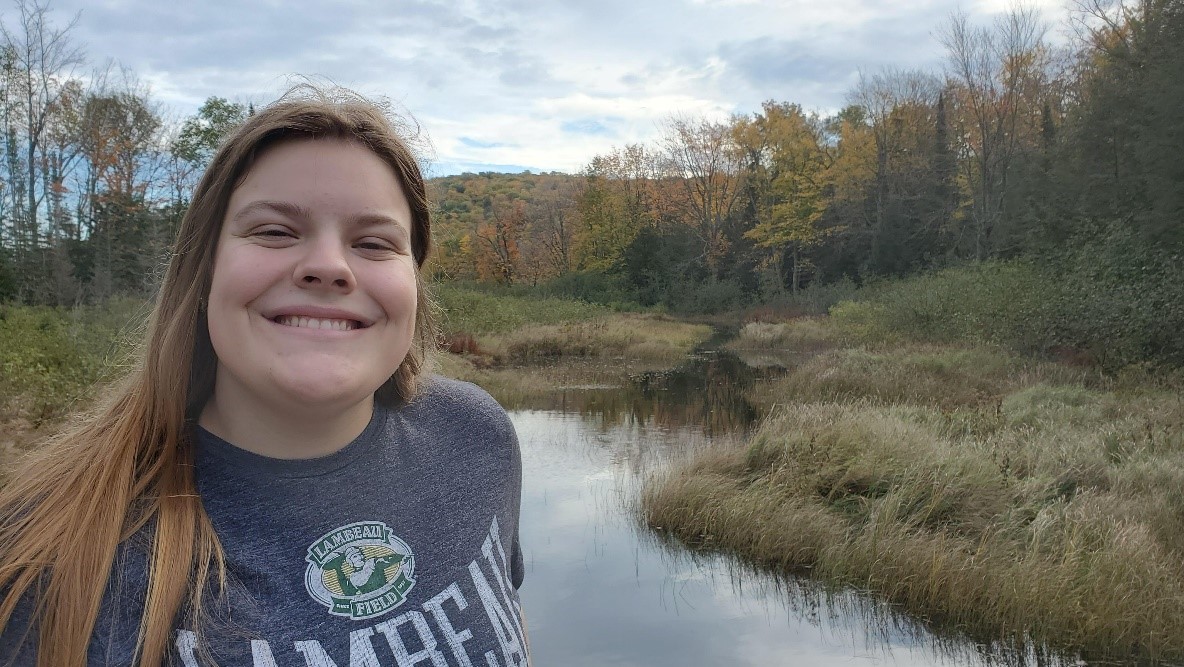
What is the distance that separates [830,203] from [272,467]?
42738 mm

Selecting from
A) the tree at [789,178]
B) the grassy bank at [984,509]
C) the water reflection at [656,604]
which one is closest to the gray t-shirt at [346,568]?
the water reflection at [656,604]

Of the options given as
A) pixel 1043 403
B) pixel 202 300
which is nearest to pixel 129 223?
pixel 1043 403

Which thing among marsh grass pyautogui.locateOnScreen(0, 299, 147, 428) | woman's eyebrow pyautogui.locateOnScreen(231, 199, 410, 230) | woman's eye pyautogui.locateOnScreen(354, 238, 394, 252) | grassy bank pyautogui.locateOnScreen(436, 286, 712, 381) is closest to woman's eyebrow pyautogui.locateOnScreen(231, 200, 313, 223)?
woman's eyebrow pyautogui.locateOnScreen(231, 199, 410, 230)

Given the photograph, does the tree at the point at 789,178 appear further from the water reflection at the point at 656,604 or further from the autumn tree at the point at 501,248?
the water reflection at the point at 656,604

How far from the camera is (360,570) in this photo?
4.36ft

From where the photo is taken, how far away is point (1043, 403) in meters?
10.2

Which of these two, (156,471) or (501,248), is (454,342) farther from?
(501,248)

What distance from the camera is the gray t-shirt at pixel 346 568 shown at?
121 cm

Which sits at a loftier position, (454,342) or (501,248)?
(501,248)

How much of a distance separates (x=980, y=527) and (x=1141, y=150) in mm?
14094

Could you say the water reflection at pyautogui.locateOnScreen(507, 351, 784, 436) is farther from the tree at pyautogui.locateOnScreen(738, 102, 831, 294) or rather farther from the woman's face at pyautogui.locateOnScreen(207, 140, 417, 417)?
the tree at pyautogui.locateOnScreen(738, 102, 831, 294)

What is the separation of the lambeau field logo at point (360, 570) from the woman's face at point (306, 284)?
0.23 metres

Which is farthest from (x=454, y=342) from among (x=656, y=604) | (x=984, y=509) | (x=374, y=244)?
(x=374, y=244)

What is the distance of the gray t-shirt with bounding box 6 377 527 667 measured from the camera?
121 centimetres
